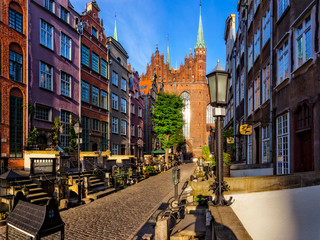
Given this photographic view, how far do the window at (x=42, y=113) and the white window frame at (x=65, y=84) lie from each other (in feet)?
7.03

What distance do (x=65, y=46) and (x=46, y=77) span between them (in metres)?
3.76

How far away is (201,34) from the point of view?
2574 inches

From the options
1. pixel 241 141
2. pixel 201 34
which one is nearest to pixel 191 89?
pixel 201 34

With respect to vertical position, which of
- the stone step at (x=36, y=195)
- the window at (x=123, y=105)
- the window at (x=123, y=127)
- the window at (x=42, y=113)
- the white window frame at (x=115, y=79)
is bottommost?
the stone step at (x=36, y=195)

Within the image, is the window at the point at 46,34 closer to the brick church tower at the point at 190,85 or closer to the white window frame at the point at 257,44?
the white window frame at the point at 257,44

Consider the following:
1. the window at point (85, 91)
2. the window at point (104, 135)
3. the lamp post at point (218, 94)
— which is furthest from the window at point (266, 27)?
the window at point (104, 135)

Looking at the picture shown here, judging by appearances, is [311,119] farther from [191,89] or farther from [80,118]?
[191,89]

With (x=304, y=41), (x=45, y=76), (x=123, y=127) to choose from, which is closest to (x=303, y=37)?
(x=304, y=41)

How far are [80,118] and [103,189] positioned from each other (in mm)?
8848

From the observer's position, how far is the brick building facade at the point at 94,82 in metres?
22.1

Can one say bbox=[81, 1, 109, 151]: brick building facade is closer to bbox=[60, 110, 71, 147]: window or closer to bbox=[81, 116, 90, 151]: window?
bbox=[81, 116, 90, 151]: window

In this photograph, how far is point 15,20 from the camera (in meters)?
14.6

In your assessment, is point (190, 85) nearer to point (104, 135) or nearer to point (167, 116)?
point (167, 116)

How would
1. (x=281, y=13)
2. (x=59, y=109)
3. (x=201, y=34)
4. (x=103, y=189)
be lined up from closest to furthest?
1. (x=281, y=13)
2. (x=103, y=189)
3. (x=59, y=109)
4. (x=201, y=34)
